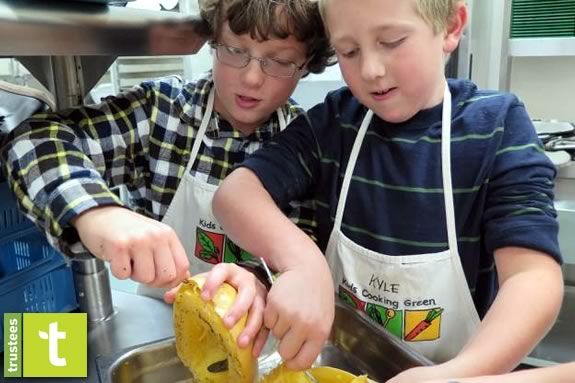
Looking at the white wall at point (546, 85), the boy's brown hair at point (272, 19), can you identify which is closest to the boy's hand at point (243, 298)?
the boy's brown hair at point (272, 19)

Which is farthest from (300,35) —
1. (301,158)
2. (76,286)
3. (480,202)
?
(76,286)

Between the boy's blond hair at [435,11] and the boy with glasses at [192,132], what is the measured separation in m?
0.09

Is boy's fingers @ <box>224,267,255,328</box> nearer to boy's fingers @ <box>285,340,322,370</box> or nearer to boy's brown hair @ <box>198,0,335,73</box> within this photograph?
boy's fingers @ <box>285,340,322,370</box>

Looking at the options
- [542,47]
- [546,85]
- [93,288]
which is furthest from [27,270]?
[546,85]

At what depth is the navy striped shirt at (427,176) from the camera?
0.55 metres

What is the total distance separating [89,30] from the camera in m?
0.51

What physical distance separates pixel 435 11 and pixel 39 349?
0.58 metres

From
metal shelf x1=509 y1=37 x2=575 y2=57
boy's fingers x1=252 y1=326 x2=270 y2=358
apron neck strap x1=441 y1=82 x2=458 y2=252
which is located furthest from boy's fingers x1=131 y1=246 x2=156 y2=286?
metal shelf x1=509 y1=37 x2=575 y2=57

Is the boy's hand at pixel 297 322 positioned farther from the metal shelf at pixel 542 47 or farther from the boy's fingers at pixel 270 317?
the metal shelf at pixel 542 47

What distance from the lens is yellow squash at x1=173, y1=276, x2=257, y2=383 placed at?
43 cm

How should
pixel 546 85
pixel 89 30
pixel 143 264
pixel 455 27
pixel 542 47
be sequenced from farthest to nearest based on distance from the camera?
pixel 546 85 < pixel 542 47 < pixel 455 27 < pixel 89 30 < pixel 143 264

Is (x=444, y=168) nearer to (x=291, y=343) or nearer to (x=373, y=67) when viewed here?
(x=373, y=67)

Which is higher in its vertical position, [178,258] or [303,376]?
[178,258]

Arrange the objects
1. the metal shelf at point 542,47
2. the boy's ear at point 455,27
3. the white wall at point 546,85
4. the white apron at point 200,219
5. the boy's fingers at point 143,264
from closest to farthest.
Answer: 1. the boy's fingers at point 143,264
2. the boy's ear at point 455,27
3. the white apron at point 200,219
4. the metal shelf at point 542,47
5. the white wall at point 546,85
